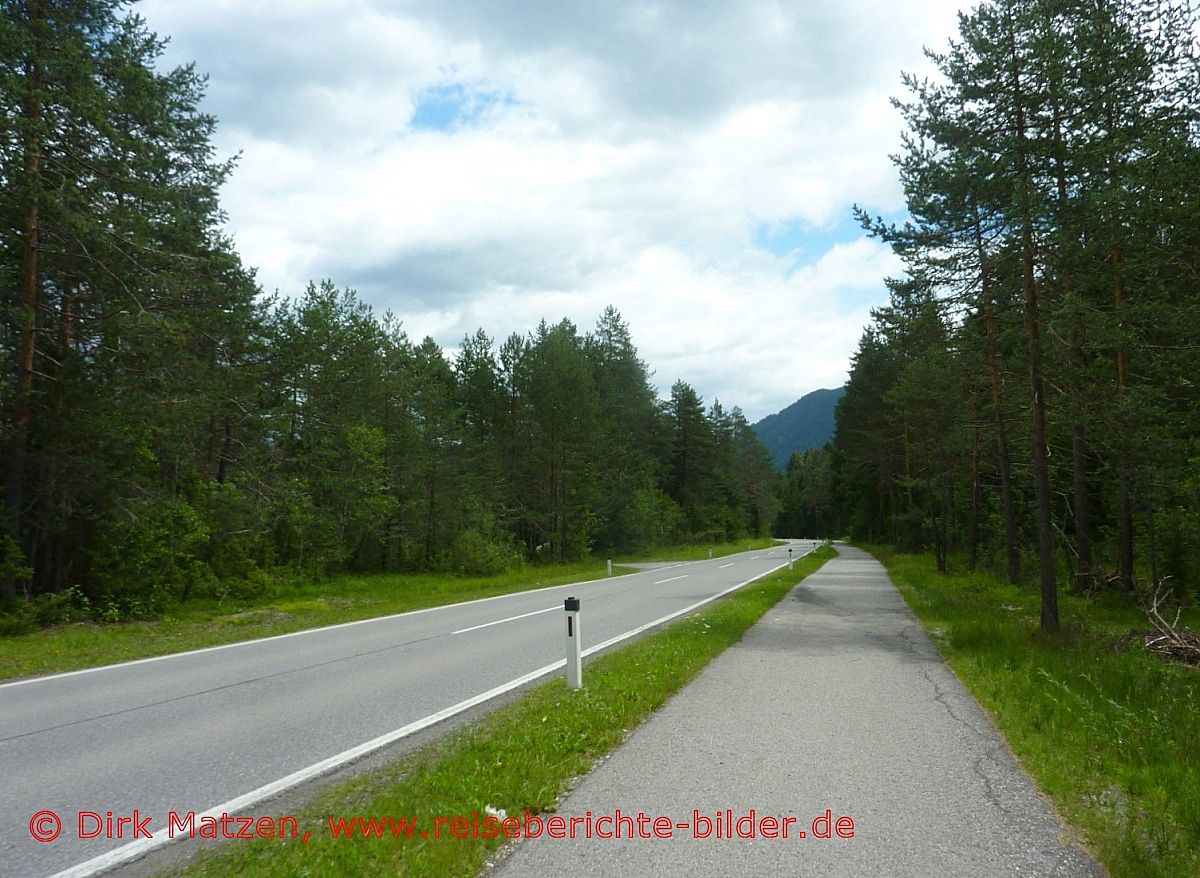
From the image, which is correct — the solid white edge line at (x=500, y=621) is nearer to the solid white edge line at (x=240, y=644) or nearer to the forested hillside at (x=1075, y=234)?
the solid white edge line at (x=240, y=644)

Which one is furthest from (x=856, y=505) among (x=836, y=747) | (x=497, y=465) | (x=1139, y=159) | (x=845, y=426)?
(x=836, y=747)

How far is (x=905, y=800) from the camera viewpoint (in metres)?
4.62

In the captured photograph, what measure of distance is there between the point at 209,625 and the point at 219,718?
9.05 metres

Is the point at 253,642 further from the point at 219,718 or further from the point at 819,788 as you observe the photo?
the point at 819,788

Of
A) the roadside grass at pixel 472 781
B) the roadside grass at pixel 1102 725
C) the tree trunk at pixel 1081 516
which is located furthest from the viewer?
the tree trunk at pixel 1081 516

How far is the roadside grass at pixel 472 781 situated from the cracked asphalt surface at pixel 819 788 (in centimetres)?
23

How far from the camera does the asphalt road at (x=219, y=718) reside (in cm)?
463

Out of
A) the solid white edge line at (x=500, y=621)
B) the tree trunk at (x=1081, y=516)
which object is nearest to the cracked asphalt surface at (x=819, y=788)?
the solid white edge line at (x=500, y=621)

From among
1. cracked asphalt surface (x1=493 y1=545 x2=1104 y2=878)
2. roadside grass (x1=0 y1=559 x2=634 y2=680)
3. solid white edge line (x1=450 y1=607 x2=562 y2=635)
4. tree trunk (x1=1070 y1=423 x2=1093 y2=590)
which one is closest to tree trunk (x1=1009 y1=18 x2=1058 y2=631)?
cracked asphalt surface (x1=493 y1=545 x2=1104 y2=878)

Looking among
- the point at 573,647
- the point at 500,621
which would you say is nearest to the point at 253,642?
the point at 500,621

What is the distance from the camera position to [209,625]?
582 inches

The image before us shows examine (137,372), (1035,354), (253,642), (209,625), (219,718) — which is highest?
(137,372)

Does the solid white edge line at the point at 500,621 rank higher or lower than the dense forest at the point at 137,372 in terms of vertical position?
lower
